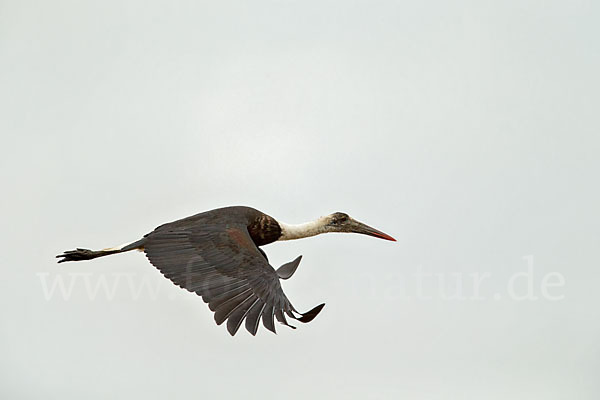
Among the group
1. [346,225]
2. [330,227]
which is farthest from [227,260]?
[346,225]

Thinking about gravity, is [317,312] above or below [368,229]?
below

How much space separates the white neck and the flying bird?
0.08 ft

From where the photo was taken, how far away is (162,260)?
17266 mm

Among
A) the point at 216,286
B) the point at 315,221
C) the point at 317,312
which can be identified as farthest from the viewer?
the point at 315,221

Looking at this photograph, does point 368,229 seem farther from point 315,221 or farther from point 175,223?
point 175,223

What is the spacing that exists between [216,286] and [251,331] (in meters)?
1.35

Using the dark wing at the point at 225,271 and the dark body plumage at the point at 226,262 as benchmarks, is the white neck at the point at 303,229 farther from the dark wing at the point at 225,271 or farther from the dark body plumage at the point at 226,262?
the dark wing at the point at 225,271

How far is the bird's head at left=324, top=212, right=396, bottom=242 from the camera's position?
21016 mm

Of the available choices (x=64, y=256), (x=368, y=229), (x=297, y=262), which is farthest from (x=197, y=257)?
(x=368, y=229)

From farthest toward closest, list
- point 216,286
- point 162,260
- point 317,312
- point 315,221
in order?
point 315,221 → point 162,260 → point 216,286 → point 317,312

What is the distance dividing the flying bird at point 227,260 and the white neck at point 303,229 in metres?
0.02

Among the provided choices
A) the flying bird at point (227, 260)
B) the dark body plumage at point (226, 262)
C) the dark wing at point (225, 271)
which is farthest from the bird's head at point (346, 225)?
the dark wing at point (225, 271)

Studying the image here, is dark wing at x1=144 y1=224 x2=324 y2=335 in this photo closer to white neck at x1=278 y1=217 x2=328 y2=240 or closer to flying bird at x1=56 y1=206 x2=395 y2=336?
flying bird at x1=56 y1=206 x2=395 y2=336

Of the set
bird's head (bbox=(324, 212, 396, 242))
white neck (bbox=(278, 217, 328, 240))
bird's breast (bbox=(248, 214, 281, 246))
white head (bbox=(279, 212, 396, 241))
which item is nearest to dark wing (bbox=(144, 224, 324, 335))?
bird's breast (bbox=(248, 214, 281, 246))
